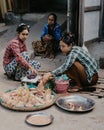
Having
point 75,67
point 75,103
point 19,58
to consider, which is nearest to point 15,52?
point 19,58

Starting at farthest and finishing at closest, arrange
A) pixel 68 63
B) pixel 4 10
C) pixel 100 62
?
pixel 4 10
pixel 100 62
pixel 68 63

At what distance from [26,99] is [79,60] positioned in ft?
4.10

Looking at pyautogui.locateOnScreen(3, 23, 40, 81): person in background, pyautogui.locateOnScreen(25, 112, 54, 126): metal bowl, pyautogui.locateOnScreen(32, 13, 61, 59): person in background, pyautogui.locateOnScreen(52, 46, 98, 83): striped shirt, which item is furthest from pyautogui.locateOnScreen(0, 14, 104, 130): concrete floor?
pyautogui.locateOnScreen(32, 13, 61, 59): person in background

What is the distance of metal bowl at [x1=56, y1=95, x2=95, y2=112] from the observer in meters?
4.58

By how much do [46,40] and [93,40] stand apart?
120 centimetres

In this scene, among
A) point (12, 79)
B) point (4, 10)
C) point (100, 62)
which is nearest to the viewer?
point (12, 79)

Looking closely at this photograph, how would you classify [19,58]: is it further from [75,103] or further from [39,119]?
[39,119]

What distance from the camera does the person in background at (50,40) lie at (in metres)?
7.24

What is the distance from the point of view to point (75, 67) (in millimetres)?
5254

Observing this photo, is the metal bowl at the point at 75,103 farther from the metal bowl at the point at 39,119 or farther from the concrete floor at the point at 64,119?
the metal bowl at the point at 39,119

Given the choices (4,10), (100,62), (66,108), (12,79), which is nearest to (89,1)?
(100,62)

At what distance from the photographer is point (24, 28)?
558cm

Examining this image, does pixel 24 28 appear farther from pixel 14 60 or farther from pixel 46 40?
pixel 46 40

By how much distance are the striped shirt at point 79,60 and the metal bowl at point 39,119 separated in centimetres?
107
